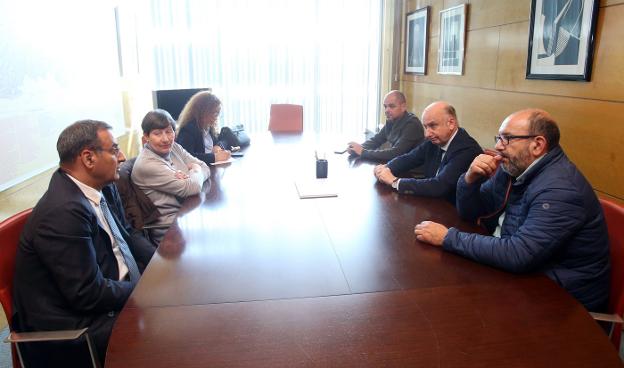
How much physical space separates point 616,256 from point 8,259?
2.05m

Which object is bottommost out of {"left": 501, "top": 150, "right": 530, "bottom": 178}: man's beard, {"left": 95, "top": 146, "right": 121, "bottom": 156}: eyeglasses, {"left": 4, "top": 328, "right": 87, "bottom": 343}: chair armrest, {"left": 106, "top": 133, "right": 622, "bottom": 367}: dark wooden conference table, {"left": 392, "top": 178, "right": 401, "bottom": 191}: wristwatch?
{"left": 4, "top": 328, "right": 87, "bottom": 343}: chair armrest

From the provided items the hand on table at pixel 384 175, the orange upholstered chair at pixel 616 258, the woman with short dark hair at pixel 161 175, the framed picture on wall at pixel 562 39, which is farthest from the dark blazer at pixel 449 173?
the woman with short dark hair at pixel 161 175

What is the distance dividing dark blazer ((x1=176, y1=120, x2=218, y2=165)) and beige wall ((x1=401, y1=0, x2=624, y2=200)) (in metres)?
2.16

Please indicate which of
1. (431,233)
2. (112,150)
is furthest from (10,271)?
(431,233)

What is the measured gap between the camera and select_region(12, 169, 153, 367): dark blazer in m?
1.38

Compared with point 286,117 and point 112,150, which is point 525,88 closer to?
point 112,150

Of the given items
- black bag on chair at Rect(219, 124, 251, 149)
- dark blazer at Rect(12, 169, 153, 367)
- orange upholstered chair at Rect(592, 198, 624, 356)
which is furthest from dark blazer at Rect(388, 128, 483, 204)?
black bag on chair at Rect(219, 124, 251, 149)

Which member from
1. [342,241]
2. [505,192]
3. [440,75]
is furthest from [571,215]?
[440,75]

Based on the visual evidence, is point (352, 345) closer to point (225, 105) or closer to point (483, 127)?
point (483, 127)

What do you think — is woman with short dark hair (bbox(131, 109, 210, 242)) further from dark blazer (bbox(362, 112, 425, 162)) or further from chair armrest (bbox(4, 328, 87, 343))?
dark blazer (bbox(362, 112, 425, 162))

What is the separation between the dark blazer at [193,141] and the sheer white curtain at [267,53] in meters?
2.59

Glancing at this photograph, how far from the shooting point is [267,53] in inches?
226

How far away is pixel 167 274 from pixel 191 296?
189 mm

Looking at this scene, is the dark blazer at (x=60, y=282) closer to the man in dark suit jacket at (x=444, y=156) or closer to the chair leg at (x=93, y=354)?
the chair leg at (x=93, y=354)
